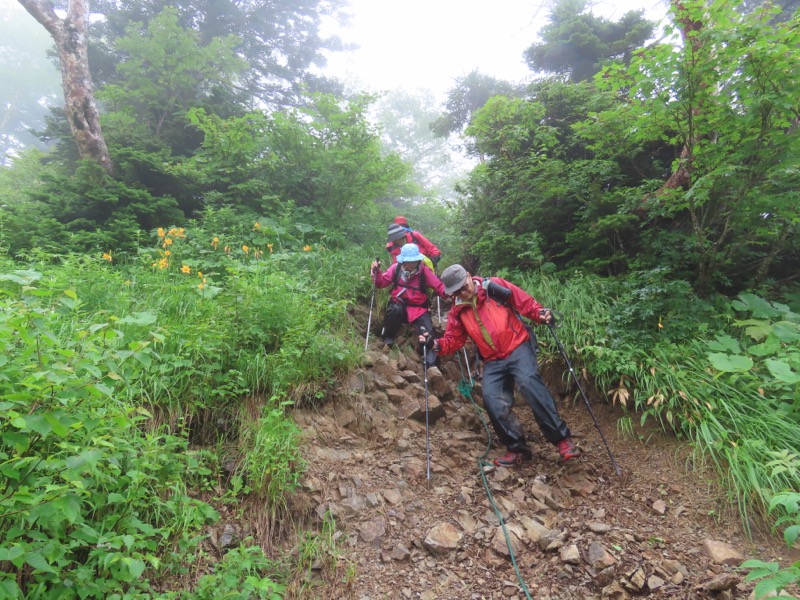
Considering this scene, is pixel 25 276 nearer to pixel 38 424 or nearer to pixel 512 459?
pixel 38 424

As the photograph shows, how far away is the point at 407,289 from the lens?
6.11 metres

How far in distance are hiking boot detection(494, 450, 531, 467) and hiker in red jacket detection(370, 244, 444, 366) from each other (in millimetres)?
2455

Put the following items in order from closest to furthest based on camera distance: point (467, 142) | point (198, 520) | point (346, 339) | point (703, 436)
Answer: point (198, 520)
point (703, 436)
point (346, 339)
point (467, 142)

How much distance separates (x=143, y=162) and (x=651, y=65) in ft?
30.0

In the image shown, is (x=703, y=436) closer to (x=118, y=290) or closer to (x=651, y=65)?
(x=651, y=65)

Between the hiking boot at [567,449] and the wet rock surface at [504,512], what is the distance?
0.52ft

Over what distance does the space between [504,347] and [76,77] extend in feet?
34.3

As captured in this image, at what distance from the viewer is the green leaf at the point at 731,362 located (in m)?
3.61

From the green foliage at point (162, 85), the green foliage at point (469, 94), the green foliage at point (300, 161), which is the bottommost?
the green foliage at point (300, 161)

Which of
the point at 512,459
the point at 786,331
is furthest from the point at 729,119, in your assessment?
the point at 512,459

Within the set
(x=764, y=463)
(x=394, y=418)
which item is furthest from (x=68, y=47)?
(x=764, y=463)

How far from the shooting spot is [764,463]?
10.2 ft

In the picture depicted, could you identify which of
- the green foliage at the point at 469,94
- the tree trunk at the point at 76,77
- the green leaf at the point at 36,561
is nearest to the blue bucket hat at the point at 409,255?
the green leaf at the point at 36,561

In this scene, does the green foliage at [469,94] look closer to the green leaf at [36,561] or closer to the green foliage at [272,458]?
the green foliage at [272,458]
